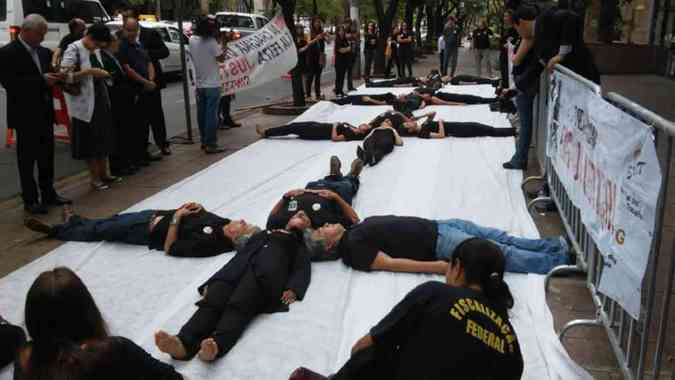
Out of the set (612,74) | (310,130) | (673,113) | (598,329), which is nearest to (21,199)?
(310,130)

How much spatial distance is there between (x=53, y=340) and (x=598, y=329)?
3.12 meters

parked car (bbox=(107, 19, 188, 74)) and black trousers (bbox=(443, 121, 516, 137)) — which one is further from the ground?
parked car (bbox=(107, 19, 188, 74))

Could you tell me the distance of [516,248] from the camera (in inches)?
192

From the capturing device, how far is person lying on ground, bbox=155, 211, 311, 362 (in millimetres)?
3625

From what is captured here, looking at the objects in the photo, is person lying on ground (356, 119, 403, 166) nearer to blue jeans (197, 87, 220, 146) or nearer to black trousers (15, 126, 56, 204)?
blue jeans (197, 87, 220, 146)

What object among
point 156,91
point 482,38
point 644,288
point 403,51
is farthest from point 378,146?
point 403,51

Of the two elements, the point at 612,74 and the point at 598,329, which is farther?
the point at 612,74

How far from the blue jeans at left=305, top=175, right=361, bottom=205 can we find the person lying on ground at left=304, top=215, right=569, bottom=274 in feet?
4.16

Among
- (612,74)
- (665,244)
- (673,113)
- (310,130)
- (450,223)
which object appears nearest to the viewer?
(450,223)

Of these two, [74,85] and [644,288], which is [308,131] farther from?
[644,288]

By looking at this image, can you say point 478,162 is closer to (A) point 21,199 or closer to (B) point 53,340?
(A) point 21,199

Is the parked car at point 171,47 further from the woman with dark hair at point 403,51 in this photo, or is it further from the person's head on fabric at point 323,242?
the person's head on fabric at point 323,242

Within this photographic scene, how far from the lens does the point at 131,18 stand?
8.38 metres

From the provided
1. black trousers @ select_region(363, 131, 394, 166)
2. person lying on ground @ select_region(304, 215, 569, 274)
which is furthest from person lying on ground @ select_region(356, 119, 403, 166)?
person lying on ground @ select_region(304, 215, 569, 274)
